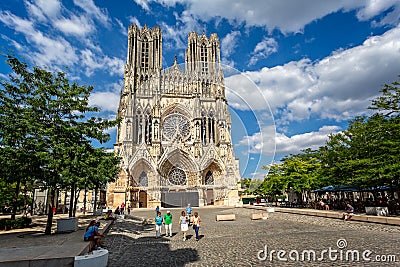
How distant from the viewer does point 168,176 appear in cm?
4400

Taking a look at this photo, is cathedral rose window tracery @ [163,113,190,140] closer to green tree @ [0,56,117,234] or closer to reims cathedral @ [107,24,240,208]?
reims cathedral @ [107,24,240,208]

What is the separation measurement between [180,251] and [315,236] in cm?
600

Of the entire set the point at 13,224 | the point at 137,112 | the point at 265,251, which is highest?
the point at 137,112

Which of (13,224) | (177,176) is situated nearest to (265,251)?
(13,224)

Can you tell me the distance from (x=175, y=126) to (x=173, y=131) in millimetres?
1057

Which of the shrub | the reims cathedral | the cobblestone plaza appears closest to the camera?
the cobblestone plaza

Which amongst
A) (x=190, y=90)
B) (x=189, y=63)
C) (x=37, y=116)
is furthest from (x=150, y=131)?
(x=37, y=116)

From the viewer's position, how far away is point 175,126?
4981cm

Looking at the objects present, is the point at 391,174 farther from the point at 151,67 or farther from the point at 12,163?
the point at 151,67

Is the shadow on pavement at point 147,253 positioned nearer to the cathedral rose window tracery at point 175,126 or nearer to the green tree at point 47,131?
the green tree at point 47,131

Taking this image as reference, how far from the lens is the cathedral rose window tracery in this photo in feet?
161

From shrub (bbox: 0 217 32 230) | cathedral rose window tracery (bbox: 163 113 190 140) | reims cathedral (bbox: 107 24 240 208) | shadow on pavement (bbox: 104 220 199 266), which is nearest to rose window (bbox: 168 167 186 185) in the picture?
reims cathedral (bbox: 107 24 240 208)

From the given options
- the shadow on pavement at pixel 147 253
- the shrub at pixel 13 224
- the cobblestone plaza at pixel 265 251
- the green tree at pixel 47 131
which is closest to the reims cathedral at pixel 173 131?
the shrub at pixel 13 224

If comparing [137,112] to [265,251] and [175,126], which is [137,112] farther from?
[265,251]
